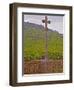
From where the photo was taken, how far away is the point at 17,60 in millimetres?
1677

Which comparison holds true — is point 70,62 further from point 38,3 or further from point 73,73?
point 38,3

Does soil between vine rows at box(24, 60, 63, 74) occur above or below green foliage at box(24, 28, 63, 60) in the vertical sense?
below

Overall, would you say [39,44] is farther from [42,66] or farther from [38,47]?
[42,66]

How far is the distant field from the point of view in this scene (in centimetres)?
171

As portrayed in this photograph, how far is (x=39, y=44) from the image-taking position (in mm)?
1739

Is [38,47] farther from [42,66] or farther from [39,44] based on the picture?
[42,66]

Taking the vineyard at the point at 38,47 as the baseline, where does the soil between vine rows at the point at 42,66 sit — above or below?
below

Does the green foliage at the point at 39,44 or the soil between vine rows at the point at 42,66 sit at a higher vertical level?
the green foliage at the point at 39,44

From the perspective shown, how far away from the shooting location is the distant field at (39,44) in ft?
5.62

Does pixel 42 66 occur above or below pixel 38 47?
below

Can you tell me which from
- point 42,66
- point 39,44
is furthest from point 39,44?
point 42,66

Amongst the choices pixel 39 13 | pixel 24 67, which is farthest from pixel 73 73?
pixel 39 13

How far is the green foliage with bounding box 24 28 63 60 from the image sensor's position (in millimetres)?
1713

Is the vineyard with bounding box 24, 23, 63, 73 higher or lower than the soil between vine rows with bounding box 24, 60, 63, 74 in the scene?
higher
